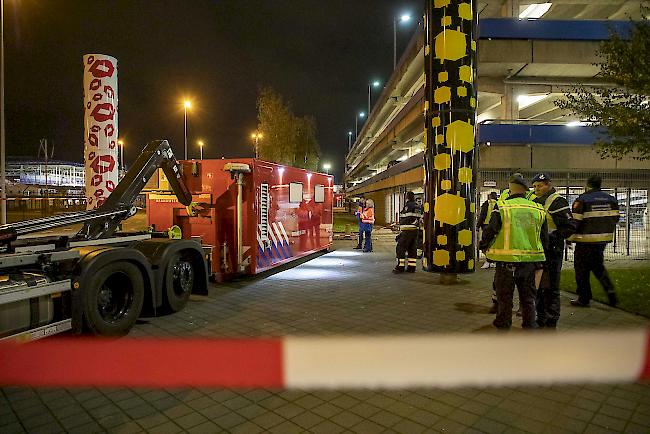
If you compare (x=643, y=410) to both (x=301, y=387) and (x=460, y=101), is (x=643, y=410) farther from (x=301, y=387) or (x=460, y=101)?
(x=460, y=101)

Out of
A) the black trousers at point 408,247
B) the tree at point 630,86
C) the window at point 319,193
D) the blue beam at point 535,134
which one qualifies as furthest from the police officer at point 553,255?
the blue beam at point 535,134

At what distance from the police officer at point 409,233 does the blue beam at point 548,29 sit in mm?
8498

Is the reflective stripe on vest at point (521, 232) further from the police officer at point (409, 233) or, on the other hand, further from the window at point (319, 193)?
the window at point (319, 193)

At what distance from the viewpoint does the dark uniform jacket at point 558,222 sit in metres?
5.96

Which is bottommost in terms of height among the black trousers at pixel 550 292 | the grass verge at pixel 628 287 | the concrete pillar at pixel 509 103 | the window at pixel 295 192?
the grass verge at pixel 628 287

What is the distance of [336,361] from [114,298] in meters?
3.03

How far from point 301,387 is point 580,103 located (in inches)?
334

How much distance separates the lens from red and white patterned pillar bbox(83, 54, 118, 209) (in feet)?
41.8

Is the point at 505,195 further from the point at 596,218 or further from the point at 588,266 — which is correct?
the point at 588,266

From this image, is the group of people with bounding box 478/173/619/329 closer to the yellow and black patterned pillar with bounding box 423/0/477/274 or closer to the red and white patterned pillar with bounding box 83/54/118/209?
the yellow and black patterned pillar with bounding box 423/0/477/274

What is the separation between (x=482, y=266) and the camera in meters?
11.8

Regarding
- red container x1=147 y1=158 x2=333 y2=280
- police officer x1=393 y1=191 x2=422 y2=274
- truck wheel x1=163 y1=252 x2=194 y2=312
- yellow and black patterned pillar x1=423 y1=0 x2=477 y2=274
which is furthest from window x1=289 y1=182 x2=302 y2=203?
truck wheel x1=163 y1=252 x2=194 y2=312

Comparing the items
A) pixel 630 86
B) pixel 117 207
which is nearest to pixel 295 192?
pixel 117 207

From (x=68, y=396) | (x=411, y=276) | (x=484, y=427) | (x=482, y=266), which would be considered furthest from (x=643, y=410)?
(x=482, y=266)
